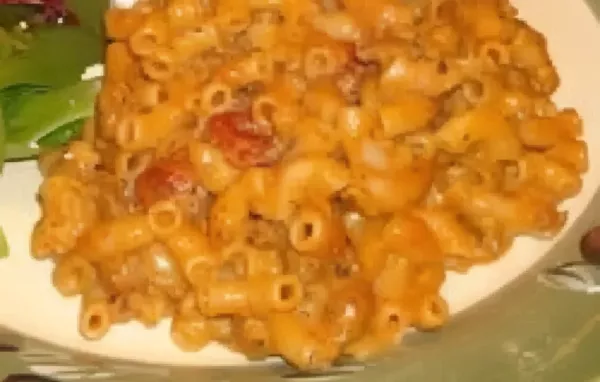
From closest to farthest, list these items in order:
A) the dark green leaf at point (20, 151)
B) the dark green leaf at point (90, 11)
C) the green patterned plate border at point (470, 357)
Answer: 1. the green patterned plate border at point (470, 357)
2. the dark green leaf at point (20, 151)
3. the dark green leaf at point (90, 11)

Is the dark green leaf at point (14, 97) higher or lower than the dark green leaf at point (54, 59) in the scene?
lower

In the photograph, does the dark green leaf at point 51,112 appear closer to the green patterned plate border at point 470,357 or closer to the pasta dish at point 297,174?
the pasta dish at point 297,174

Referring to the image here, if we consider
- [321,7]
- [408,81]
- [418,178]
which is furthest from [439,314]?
[321,7]

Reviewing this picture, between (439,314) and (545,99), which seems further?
(545,99)

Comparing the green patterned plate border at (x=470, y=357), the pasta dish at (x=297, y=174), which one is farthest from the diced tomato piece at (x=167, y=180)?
the green patterned plate border at (x=470, y=357)

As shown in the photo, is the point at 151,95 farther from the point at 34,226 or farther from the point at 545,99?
the point at 545,99

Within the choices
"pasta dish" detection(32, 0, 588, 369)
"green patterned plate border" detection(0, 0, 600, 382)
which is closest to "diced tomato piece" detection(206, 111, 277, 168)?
"pasta dish" detection(32, 0, 588, 369)
